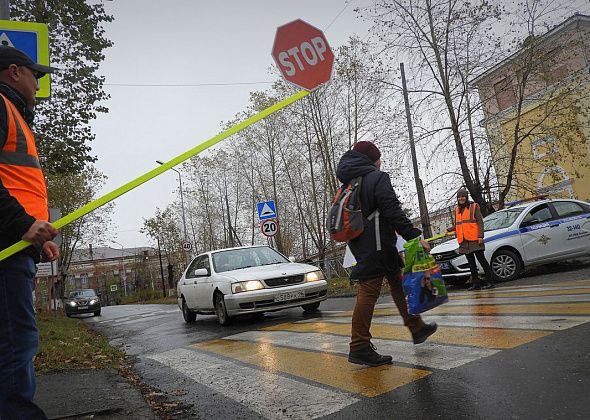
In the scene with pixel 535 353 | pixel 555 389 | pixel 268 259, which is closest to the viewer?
pixel 555 389

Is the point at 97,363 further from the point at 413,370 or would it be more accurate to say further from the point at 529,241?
the point at 529,241

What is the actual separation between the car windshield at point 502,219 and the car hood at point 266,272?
15.9ft

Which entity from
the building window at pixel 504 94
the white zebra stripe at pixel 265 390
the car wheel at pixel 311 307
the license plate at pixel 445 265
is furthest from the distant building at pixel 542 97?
the white zebra stripe at pixel 265 390

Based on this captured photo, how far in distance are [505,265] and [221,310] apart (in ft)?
20.6

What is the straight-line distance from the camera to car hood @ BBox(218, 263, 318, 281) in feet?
27.7

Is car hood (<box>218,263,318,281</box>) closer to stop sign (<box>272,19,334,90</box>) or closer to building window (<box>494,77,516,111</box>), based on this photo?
stop sign (<box>272,19,334,90</box>)

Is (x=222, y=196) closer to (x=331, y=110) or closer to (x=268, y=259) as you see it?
(x=331, y=110)

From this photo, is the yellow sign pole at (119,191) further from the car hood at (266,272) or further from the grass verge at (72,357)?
the car hood at (266,272)

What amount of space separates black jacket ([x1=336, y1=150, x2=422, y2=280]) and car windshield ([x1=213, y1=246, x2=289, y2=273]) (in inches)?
217

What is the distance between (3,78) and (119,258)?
87752mm

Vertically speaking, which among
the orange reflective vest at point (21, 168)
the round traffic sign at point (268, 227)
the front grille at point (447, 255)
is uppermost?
the round traffic sign at point (268, 227)

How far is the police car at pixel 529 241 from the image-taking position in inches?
414

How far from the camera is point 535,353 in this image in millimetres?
3641

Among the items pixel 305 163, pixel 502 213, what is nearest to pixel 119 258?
pixel 305 163
